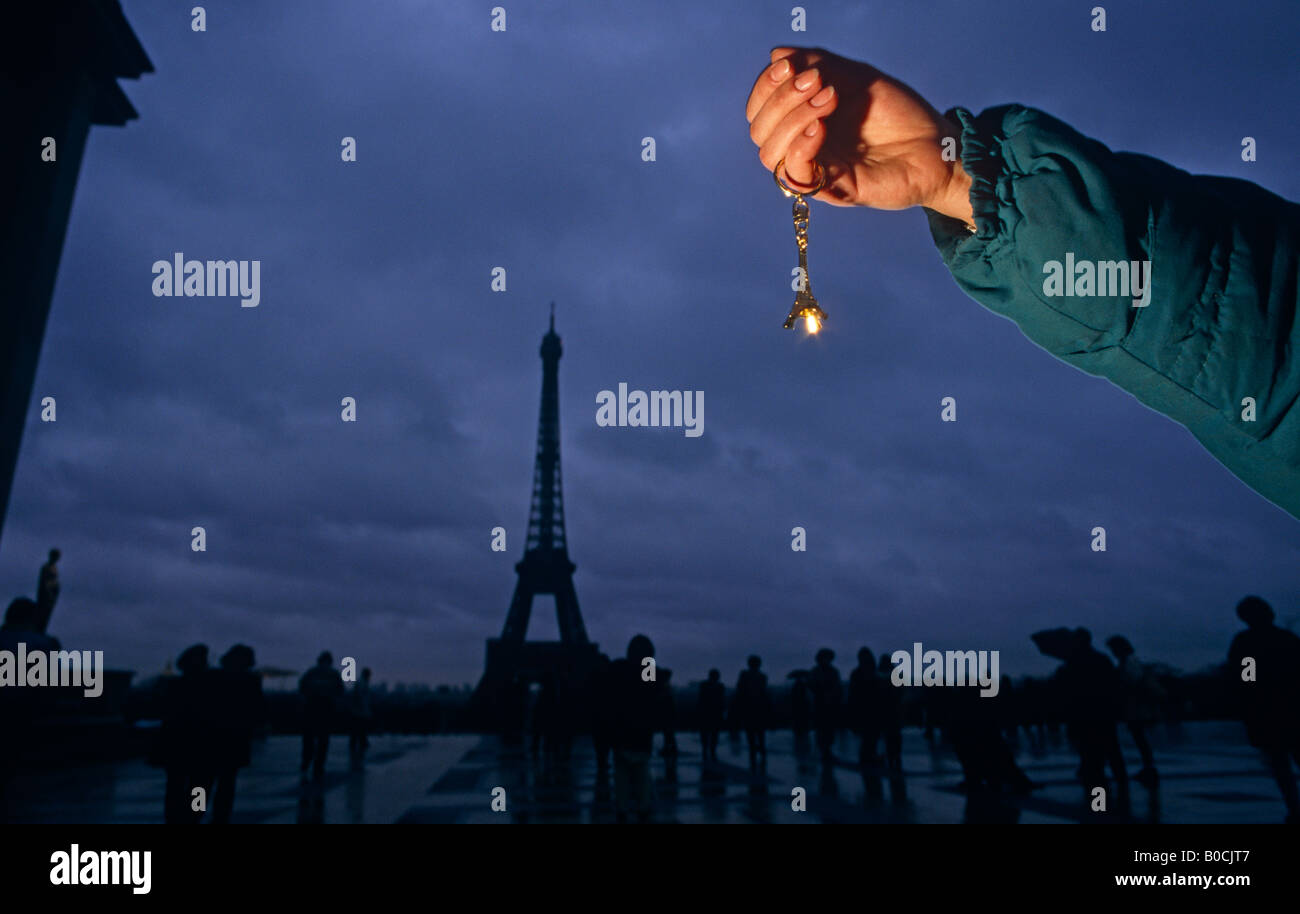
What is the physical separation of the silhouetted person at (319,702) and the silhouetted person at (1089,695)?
33.1 ft

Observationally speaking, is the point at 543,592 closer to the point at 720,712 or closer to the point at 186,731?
the point at 720,712

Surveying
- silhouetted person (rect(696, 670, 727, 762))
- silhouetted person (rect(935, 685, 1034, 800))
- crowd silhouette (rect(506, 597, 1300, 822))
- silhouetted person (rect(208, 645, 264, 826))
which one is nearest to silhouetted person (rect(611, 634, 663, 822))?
crowd silhouette (rect(506, 597, 1300, 822))

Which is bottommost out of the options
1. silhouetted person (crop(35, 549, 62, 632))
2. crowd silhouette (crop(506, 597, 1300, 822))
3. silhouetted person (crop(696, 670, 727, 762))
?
silhouetted person (crop(696, 670, 727, 762))

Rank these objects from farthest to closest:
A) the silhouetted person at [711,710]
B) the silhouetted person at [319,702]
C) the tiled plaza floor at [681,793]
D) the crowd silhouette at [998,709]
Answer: the silhouetted person at [711,710] < the silhouetted person at [319,702] < the tiled plaza floor at [681,793] < the crowd silhouette at [998,709]

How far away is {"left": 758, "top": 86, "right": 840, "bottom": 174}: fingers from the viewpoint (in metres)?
1.04

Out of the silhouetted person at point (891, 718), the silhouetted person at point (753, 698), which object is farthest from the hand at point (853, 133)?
the silhouetted person at point (753, 698)

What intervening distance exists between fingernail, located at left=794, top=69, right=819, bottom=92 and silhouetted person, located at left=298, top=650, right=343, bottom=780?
12.1m

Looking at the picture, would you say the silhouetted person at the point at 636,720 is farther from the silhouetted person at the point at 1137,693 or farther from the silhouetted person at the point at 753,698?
the silhouetted person at the point at 753,698

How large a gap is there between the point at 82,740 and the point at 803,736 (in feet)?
48.9

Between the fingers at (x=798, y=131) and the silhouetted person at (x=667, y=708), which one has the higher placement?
the fingers at (x=798, y=131)

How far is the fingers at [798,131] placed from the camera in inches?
41.1

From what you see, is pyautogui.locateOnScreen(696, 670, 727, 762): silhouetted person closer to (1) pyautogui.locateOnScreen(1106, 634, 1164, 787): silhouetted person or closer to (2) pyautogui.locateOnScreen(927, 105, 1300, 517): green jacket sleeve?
(1) pyautogui.locateOnScreen(1106, 634, 1164, 787): silhouetted person

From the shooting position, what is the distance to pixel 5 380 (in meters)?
10.0
